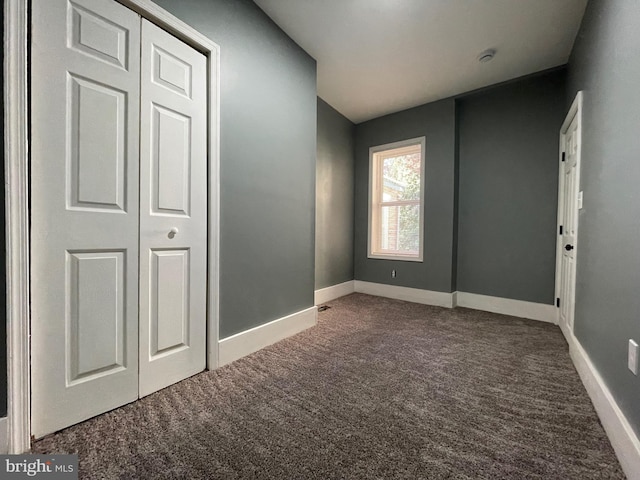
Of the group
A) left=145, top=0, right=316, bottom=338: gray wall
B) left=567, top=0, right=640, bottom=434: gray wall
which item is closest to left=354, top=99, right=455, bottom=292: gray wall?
left=567, top=0, right=640, bottom=434: gray wall

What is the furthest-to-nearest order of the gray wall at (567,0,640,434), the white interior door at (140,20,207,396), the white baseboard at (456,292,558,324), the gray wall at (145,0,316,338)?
the white baseboard at (456,292,558,324)
the gray wall at (145,0,316,338)
the white interior door at (140,20,207,396)
the gray wall at (567,0,640,434)

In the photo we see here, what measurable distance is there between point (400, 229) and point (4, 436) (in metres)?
3.95

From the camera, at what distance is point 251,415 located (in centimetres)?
140

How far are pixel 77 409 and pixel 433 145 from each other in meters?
4.03

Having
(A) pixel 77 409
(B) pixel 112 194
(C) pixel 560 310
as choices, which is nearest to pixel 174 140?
(B) pixel 112 194

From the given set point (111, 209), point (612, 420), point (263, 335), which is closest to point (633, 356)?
point (612, 420)

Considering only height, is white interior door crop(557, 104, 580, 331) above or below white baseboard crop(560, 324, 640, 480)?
above

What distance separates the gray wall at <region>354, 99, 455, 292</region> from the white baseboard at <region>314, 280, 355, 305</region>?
496 millimetres

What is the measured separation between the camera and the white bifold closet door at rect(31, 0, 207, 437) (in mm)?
1221

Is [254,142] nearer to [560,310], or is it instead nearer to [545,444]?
[545,444]

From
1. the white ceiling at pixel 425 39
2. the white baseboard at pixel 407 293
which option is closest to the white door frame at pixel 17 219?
the white ceiling at pixel 425 39

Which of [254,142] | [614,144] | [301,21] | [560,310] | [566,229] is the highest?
[301,21]

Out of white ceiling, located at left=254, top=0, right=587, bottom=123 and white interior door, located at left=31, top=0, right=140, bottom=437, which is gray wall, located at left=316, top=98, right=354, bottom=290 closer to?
white ceiling, located at left=254, top=0, right=587, bottom=123

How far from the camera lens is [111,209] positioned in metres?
1.42
